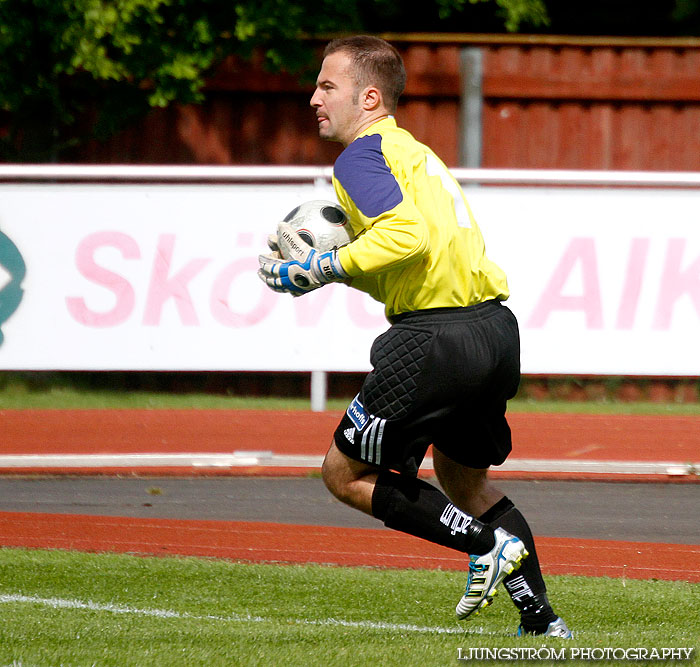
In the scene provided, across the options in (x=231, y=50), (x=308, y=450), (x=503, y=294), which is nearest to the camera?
(x=503, y=294)

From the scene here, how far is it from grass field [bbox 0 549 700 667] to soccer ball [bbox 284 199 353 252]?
1339mm

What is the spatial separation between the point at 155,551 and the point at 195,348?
10.3 ft

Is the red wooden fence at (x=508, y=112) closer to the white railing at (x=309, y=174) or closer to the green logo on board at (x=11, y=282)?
the white railing at (x=309, y=174)

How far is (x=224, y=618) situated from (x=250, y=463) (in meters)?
3.46

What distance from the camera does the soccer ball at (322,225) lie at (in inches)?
160

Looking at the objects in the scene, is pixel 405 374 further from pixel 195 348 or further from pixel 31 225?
pixel 31 225

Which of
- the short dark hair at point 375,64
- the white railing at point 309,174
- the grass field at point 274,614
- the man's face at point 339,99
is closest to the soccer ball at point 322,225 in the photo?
the man's face at point 339,99

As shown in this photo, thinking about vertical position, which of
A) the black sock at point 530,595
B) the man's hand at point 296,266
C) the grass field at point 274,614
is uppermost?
the man's hand at point 296,266

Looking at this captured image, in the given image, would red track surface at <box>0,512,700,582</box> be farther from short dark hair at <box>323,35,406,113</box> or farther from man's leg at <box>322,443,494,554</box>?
short dark hair at <box>323,35,406,113</box>

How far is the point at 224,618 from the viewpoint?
4.41 metres

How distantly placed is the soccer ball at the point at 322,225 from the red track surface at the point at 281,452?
198 cm

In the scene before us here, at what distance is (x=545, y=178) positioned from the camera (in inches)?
343

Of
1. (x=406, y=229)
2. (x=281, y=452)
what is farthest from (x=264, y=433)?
(x=406, y=229)

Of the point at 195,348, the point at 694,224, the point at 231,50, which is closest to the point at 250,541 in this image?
the point at 195,348
